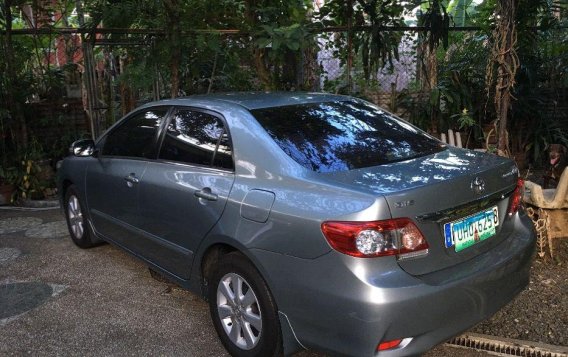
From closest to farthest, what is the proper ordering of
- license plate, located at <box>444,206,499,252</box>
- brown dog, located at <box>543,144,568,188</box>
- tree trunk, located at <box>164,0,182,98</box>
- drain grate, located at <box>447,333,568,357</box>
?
license plate, located at <box>444,206,499,252</box>, drain grate, located at <box>447,333,568,357</box>, brown dog, located at <box>543,144,568,188</box>, tree trunk, located at <box>164,0,182,98</box>

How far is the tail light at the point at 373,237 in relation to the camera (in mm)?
2354

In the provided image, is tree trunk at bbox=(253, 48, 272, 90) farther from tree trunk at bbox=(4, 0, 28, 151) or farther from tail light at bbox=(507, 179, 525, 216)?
tail light at bbox=(507, 179, 525, 216)

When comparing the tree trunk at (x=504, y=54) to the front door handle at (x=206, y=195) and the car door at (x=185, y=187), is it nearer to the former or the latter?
the car door at (x=185, y=187)

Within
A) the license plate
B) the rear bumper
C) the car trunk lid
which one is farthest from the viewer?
the license plate

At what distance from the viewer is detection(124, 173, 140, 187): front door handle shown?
12.5 feet

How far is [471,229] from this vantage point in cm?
268

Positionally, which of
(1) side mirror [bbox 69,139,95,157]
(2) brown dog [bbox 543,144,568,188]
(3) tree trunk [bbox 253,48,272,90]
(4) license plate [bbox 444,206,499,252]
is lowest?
(2) brown dog [bbox 543,144,568,188]

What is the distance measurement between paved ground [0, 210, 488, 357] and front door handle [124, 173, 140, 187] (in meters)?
0.85

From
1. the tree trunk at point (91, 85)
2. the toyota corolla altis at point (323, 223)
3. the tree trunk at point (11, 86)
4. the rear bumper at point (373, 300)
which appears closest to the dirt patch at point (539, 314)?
the toyota corolla altis at point (323, 223)

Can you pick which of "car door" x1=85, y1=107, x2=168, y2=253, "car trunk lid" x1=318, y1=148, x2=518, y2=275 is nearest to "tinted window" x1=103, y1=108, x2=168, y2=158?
"car door" x1=85, y1=107, x2=168, y2=253

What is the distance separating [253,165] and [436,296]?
118 centimetres

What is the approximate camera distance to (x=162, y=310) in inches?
148

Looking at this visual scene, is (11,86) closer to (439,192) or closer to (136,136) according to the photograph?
(136,136)

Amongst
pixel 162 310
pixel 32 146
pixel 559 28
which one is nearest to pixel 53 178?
pixel 32 146
